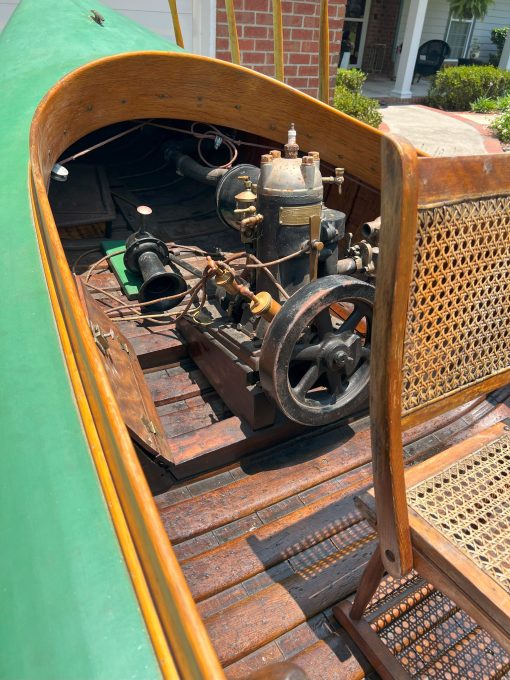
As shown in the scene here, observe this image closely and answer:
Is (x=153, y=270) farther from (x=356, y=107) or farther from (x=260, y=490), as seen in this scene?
(x=356, y=107)

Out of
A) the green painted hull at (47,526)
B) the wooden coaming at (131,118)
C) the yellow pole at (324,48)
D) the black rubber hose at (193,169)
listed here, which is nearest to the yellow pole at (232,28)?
the yellow pole at (324,48)

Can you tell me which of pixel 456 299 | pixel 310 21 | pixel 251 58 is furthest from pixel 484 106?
pixel 456 299

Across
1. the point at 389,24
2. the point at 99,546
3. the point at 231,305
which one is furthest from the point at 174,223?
the point at 389,24

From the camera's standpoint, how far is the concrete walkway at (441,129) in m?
9.43

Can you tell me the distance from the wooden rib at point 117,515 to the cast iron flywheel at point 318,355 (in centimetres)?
75

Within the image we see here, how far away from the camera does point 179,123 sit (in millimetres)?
4047

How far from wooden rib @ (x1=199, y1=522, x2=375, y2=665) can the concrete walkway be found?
26.8 ft

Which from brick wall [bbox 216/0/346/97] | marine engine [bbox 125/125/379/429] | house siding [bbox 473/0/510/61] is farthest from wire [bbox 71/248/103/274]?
house siding [bbox 473/0/510/61]

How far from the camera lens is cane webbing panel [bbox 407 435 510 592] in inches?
45.8

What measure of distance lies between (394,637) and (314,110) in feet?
8.17

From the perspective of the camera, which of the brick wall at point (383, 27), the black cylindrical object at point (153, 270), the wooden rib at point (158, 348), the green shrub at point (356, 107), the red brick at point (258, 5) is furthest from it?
the brick wall at point (383, 27)

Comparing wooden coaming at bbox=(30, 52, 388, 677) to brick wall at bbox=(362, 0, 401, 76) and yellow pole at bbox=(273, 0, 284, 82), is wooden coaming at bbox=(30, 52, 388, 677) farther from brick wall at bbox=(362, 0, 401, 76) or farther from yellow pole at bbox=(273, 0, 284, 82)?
brick wall at bbox=(362, 0, 401, 76)

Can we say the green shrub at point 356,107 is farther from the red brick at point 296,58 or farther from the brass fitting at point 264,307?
the brass fitting at point 264,307

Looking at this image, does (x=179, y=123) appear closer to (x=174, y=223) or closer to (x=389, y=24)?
(x=174, y=223)
